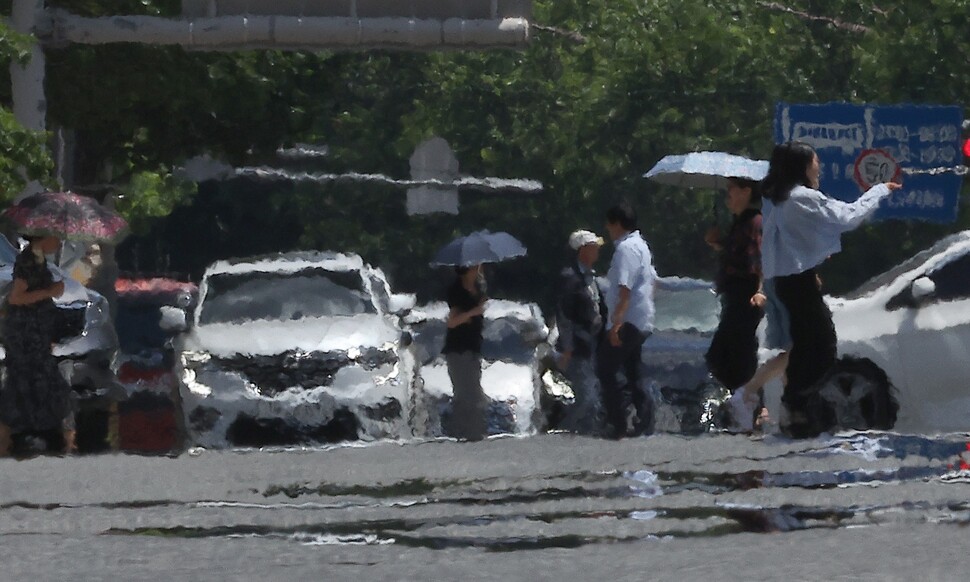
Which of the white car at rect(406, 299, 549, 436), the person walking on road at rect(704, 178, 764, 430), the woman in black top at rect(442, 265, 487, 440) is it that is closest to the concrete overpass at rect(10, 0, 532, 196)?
the white car at rect(406, 299, 549, 436)

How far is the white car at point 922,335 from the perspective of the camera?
16391 mm

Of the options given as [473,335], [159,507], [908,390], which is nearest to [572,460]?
[159,507]

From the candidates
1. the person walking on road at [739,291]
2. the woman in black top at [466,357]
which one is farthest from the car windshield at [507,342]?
the person walking on road at [739,291]

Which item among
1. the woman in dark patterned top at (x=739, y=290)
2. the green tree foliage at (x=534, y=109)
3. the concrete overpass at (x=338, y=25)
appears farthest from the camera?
the green tree foliage at (x=534, y=109)

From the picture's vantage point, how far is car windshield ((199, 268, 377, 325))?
1812 cm

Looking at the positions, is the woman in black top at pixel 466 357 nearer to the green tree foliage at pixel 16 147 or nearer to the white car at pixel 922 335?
the white car at pixel 922 335

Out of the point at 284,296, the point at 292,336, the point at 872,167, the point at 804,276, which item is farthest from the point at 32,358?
the point at 872,167

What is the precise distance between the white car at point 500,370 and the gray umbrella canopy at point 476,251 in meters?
1.09

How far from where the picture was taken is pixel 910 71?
3456 cm

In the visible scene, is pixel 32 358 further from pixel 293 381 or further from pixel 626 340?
pixel 626 340

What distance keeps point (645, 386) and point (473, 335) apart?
1.47m

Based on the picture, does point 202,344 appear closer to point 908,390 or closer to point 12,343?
point 12,343

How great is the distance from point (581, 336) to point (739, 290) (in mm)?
3328

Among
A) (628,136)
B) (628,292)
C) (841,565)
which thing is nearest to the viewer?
(841,565)
